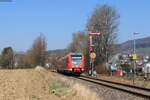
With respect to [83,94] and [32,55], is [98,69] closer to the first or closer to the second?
[83,94]

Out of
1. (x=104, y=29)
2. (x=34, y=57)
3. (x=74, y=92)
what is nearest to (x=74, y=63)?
(x=104, y=29)

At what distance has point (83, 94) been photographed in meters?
14.1

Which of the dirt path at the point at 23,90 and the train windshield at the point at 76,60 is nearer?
the dirt path at the point at 23,90

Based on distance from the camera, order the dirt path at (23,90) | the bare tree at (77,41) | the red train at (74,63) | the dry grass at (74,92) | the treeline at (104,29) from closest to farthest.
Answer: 1. the dirt path at (23,90)
2. the dry grass at (74,92)
3. the red train at (74,63)
4. the treeline at (104,29)
5. the bare tree at (77,41)

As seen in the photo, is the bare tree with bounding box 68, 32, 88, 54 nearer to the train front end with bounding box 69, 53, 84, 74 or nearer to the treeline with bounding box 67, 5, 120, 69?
the treeline with bounding box 67, 5, 120, 69

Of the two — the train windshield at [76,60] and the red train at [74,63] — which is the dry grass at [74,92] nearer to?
the red train at [74,63]

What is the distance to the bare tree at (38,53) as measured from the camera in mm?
94875

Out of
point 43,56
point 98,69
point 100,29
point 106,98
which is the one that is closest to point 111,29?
point 100,29

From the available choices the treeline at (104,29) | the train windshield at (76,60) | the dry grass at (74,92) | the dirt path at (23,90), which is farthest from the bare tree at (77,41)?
the dirt path at (23,90)

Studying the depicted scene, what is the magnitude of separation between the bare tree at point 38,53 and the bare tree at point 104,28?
35156mm

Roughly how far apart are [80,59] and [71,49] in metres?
56.1

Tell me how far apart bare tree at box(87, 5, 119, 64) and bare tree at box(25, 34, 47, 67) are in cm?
3516

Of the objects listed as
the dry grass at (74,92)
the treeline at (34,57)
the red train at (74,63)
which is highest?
the treeline at (34,57)

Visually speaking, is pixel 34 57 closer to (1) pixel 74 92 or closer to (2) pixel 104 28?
(2) pixel 104 28
